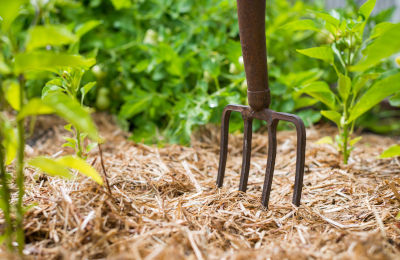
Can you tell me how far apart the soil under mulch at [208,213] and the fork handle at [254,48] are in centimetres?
30

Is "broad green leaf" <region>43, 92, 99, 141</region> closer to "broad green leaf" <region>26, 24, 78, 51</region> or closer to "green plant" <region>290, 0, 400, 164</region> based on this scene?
"broad green leaf" <region>26, 24, 78, 51</region>

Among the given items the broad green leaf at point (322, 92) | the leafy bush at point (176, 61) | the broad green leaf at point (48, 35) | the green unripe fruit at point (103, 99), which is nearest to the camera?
the broad green leaf at point (48, 35)

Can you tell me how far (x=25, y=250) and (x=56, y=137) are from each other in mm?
1108

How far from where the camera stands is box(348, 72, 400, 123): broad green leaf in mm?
823

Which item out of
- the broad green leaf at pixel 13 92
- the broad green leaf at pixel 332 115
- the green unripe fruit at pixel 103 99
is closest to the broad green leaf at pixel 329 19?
the broad green leaf at pixel 332 115

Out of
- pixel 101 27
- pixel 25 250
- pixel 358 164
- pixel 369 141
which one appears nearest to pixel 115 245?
pixel 25 250

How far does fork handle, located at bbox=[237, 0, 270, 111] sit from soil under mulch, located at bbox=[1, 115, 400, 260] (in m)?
0.30

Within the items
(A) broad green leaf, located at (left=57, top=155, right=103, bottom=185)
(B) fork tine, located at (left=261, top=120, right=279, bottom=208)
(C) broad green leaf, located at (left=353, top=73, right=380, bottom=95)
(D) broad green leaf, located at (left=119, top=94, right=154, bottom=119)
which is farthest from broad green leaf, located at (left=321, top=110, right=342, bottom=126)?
(D) broad green leaf, located at (left=119, top=94, right=154, bottom=119)

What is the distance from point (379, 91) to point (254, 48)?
1.25ft

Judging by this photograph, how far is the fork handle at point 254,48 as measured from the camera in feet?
2.75

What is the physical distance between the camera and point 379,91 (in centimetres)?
92

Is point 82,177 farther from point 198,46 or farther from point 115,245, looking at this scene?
point 198,46

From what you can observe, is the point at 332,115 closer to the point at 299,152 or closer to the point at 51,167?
the point at 299,152

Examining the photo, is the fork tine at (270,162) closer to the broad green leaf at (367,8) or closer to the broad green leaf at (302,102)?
the broad green leaf at (367,8)
